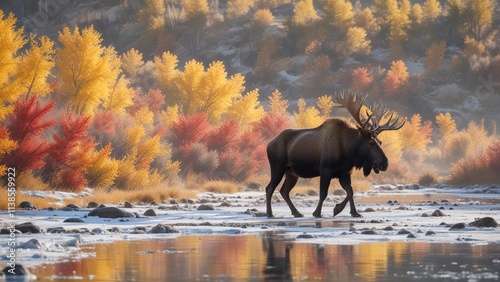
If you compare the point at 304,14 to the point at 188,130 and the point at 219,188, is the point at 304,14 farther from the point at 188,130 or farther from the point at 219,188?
the point at 219,188

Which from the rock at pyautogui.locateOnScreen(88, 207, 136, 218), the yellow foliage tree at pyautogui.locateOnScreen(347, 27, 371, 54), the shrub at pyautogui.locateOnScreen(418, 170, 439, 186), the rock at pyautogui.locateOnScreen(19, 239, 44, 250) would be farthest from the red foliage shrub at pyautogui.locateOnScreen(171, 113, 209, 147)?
the yellow foliage tree at pyautogui.locateOnScreen(347, 27, 371, 54)

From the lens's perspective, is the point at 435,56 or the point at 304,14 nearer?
the point at 435,56

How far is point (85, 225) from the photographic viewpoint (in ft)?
51.8

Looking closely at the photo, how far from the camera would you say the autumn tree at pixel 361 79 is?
90.3 m

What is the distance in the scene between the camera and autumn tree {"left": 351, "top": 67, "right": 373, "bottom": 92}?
90312mm

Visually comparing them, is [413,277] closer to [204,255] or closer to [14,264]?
[204,255]

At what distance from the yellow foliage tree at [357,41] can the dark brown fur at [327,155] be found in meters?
81.6

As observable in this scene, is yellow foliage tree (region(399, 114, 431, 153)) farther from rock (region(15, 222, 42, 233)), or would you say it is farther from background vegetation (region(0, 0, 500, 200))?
rock (region(15, 222, 42, 233))

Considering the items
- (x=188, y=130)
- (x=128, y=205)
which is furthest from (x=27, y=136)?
(x=188, y=130)

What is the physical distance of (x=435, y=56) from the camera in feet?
314

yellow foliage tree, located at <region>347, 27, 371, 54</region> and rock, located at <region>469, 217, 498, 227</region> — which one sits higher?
yellow foliage tree, located at <region>347, 27, 371, 54</region>

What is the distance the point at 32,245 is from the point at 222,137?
28.3 m

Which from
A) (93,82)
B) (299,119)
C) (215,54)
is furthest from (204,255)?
(215,54)

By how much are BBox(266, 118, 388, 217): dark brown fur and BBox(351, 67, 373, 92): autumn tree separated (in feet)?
230
